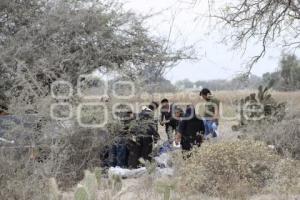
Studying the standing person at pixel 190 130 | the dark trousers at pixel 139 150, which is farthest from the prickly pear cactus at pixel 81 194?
the standing person at pixel 190 130

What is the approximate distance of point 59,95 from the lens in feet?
25.5

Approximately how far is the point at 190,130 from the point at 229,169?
2.46 meters

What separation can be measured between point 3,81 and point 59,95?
8.33 feet

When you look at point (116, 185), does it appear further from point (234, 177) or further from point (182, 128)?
point (182, 128)

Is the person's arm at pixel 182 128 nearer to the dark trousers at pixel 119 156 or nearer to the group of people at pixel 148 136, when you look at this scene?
the group of people at pixel 148 136

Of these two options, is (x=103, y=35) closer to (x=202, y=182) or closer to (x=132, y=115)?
A: (x=132, y=115)

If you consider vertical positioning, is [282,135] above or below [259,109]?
below

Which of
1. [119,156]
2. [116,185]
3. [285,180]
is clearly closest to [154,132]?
[119,156]

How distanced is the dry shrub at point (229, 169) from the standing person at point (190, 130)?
81.9 inches

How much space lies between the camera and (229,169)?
26.0 ft

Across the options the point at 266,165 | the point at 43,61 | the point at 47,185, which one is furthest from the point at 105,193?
the point at 43,61

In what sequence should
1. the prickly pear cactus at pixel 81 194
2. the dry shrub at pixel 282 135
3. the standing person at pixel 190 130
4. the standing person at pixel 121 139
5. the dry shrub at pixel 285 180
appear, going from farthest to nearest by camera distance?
the dry shrub at pixel 282 135, the standing person at pixel 190 130, the standing person at pixel 121 139, the dry shrub at pixel 285 180, the prickly pear cactus at pixel 81 194

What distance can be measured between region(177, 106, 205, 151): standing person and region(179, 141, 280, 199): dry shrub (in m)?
2.08

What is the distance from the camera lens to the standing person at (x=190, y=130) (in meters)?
10.2
